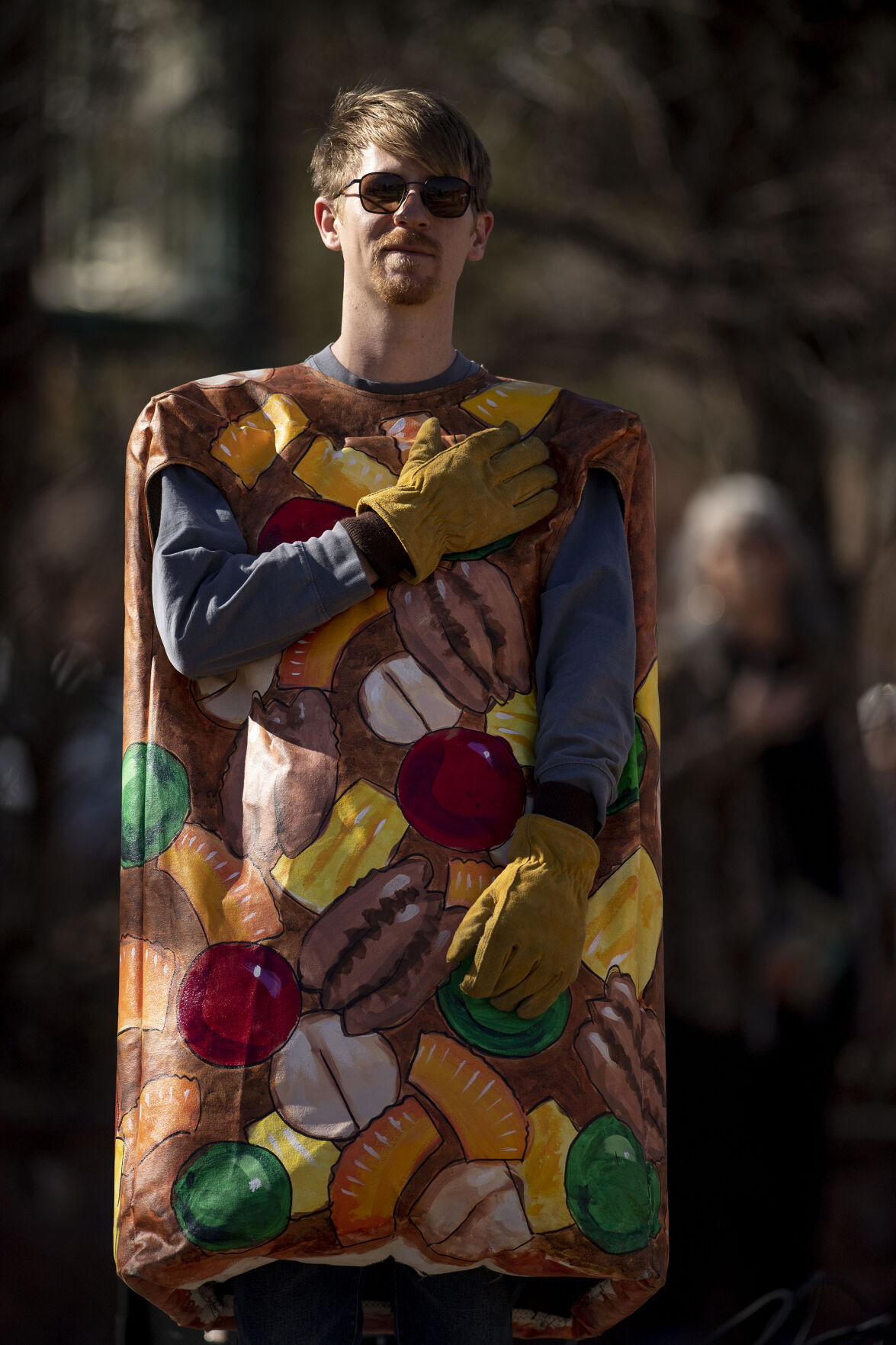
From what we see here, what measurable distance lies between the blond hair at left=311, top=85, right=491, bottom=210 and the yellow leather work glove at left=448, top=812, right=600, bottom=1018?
0.72 meters

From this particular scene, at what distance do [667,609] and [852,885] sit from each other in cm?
88

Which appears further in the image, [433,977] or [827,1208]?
[827,1208]

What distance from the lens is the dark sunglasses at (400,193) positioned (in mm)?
1492

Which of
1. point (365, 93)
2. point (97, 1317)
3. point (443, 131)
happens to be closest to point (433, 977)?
point (443, 131)

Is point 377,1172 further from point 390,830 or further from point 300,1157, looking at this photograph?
point 390,830

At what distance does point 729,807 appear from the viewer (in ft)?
12.2

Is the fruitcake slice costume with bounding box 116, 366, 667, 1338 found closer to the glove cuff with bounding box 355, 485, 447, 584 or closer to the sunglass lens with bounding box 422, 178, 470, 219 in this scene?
the glove cuff with bounding box 355, 485, 447, 584

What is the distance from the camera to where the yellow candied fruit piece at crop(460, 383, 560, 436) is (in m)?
1.53

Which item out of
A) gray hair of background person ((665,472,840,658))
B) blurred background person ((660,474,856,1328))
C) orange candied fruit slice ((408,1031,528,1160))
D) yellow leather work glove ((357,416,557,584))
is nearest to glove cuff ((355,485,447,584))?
yellow leather work glove ((357,416,557,584))

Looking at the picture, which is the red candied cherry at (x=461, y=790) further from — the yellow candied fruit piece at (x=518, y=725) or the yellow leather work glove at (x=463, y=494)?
the yellow leather work glove at (x=463, y=494)

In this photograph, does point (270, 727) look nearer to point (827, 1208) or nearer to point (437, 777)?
point (437, 777)

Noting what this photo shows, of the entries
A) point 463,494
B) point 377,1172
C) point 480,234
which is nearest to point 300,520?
point 463,494

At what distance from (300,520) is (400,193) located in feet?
1.22

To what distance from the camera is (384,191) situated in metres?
1.49
